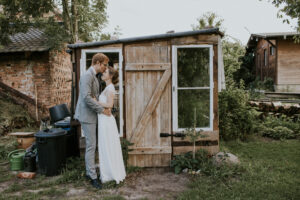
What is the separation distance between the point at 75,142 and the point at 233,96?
13.6ft

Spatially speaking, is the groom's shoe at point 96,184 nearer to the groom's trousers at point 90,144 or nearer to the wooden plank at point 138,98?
the groom's trousers at point 90,144

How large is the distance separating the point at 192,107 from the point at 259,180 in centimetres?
187

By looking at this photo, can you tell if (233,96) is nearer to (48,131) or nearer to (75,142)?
(75,142)

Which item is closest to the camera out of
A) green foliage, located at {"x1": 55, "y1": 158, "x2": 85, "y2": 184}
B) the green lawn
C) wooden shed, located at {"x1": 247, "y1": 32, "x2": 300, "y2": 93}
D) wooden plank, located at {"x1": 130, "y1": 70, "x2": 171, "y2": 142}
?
the green lawn

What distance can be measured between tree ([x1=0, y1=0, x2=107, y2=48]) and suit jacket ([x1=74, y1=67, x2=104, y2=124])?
6.20 meters

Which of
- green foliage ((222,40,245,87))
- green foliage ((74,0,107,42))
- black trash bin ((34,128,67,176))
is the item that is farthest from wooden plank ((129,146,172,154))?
green foliage ((222,40,245,87))

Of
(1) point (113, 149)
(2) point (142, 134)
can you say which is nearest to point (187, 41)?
(2) point (142, 134)

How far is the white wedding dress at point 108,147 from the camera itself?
427cm

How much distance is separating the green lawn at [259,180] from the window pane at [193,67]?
1862mm

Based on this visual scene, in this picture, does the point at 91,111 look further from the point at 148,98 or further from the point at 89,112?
the point at 148,98

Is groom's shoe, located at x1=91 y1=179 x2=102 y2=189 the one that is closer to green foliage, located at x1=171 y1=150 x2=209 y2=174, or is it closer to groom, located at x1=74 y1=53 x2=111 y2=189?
groom, located at x1=74 y1=53 x2=111 y2=189

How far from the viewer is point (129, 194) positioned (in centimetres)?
400

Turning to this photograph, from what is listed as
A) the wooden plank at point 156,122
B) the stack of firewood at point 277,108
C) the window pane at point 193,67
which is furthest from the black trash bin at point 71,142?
the stack of firewood at point 277,108

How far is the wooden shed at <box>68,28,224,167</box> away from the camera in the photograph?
16.7ft
